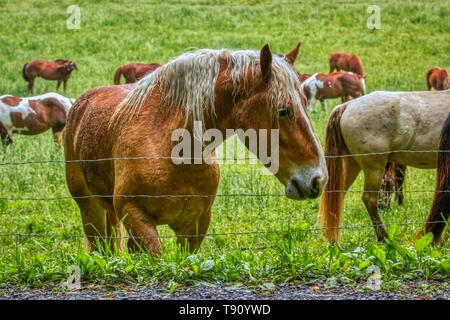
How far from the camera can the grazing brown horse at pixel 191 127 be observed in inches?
212

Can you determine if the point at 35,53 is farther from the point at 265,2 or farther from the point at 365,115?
the point at 365,115

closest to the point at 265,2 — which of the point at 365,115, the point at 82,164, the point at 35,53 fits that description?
the point at 35,53

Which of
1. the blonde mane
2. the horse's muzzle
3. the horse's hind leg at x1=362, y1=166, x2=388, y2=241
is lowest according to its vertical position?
the horse's hind leg at x1=362, y1=166, x2=388, y2=241

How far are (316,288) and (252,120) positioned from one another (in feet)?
4.00

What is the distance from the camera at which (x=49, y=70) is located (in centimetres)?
2262

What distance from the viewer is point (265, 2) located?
30.2 m

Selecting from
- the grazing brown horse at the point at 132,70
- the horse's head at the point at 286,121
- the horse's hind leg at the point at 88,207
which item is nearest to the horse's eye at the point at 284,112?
the horse's head at the point at 286,121

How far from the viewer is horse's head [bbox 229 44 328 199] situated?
5344 mm

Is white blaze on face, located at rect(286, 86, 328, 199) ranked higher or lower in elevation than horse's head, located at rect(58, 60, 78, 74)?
higher

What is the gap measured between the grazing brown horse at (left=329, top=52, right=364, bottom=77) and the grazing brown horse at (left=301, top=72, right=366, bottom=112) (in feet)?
7.43

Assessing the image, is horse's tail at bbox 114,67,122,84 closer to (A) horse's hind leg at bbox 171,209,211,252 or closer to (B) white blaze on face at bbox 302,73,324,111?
(B) white blaze on face at bbox 302,73,324,111

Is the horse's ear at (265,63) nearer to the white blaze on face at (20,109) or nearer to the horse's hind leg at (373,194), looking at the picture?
the horse's hind leg at (373,194)

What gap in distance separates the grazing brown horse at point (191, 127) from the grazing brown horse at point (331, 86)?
14.6 metres

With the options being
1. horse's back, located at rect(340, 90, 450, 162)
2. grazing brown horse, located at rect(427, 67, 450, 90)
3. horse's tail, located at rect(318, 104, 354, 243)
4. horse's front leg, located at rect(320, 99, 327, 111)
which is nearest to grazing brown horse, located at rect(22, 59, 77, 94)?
horse's front leg, located at rect(320, 99, 327, 111)
